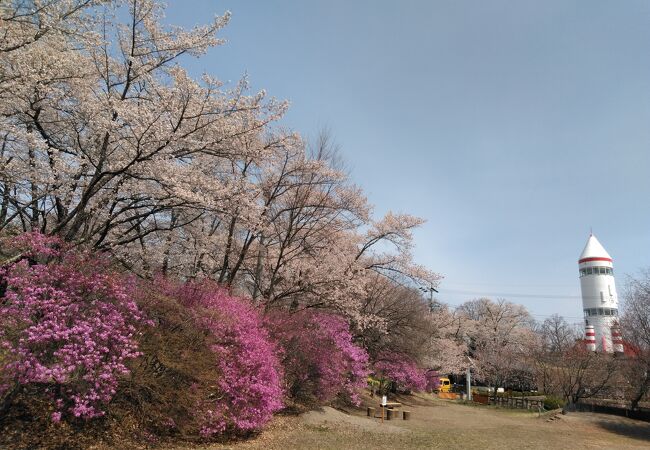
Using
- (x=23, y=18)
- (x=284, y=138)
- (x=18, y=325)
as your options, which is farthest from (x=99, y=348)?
(x=284, y=138)

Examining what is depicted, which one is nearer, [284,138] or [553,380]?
[284,138]

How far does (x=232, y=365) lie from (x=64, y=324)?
15.6ft

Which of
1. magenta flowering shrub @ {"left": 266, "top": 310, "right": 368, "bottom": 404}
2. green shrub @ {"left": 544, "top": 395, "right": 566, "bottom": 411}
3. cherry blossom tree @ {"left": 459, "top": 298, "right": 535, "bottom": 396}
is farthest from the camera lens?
cherry blossom tree @ {"left": 459, "top": 298, "right": 535, "bottom": 396}

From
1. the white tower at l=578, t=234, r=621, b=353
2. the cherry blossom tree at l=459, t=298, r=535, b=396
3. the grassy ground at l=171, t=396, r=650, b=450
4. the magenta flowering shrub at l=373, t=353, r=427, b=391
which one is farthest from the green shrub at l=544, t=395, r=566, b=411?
the white tower at l=578, t=234, r=621, b=353

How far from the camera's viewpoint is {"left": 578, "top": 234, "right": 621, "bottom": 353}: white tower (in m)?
63.5

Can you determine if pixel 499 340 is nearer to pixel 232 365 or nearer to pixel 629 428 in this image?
pixel 629 428

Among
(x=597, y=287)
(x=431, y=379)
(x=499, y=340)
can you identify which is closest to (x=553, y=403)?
(x=431, y=379)

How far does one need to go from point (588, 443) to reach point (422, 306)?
1309 centimetres

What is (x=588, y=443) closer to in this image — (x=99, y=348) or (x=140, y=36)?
(x=99, y=348)

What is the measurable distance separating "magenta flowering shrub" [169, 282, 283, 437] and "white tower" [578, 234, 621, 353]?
6259 centimetres

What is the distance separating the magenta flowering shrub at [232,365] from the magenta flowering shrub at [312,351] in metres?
2.47

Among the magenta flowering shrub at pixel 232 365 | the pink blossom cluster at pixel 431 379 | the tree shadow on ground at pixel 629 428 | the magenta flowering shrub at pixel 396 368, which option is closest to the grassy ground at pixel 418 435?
the tree shadow on ground at pixel 629 428

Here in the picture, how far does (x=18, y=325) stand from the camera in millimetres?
7184

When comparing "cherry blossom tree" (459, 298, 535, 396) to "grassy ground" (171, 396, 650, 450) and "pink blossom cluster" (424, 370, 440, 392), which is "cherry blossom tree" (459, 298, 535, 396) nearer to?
"pink blossom cluster" (424, 370, 440, 392)
